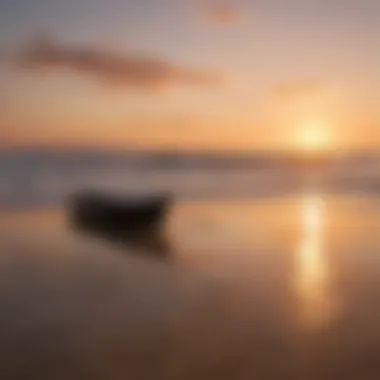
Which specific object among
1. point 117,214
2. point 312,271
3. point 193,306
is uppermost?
point 117,214

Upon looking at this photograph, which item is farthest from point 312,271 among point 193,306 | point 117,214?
point 117,214

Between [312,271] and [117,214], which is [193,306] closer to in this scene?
[312,271]

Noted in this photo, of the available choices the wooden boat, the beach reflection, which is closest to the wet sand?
the beach reflection

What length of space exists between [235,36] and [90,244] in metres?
1.36

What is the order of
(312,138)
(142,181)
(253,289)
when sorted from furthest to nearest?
(142,181) < (312,138) < (253,289)

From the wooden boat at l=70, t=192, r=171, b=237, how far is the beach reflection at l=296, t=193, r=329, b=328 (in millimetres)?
946

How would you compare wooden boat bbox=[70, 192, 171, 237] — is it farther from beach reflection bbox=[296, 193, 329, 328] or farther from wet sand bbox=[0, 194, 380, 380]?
beach reflection bbox=[296, 193, 329, 328]

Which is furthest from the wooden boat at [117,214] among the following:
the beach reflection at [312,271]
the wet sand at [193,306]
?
the beach reflection at [312,271]

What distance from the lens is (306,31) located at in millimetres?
2793

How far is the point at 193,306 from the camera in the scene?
1960mm

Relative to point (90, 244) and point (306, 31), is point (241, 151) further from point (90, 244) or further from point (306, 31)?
point (90, 244)

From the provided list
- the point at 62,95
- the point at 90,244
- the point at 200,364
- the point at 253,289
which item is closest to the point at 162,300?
the point at 253,289

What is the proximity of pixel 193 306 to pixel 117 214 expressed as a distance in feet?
5.31

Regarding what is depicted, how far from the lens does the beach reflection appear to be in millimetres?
1871
